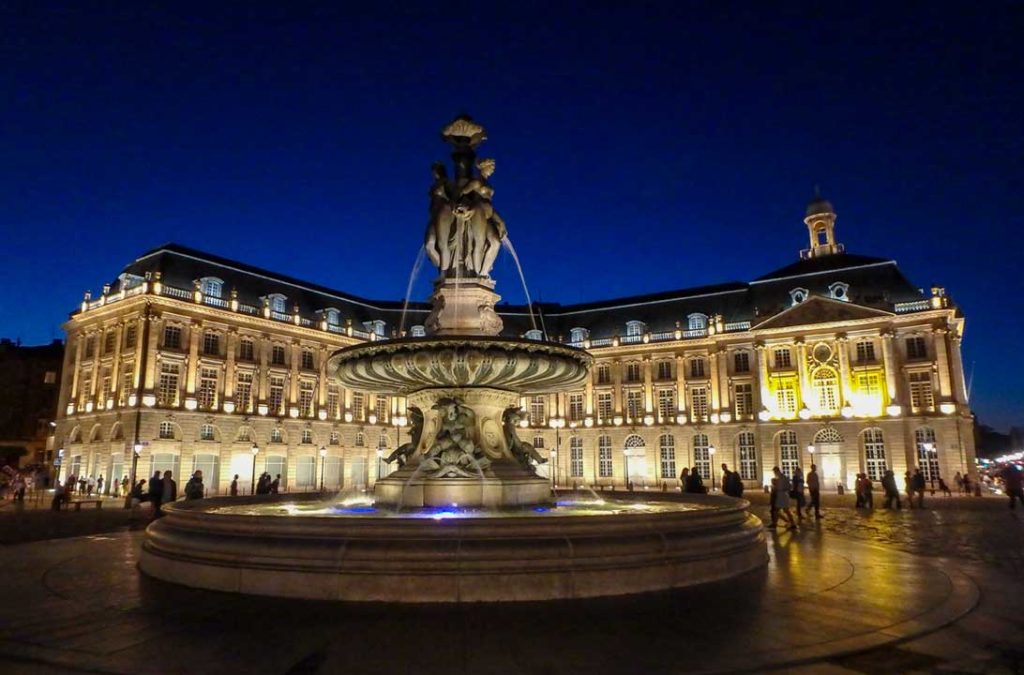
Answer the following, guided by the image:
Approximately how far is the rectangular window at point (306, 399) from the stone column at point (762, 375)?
34.5 metres

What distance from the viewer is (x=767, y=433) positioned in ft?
169

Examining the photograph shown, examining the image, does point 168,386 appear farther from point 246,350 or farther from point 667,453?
point 667,453

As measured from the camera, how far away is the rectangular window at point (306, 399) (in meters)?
52.0

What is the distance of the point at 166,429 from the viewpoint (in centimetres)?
4334

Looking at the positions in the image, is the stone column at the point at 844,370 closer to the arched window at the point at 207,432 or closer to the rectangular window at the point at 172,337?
the arched window at the point at 207,432

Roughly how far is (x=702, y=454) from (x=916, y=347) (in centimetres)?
1737

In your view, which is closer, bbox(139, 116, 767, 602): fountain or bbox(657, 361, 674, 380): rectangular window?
bbox(139, 116, 767, 602): fountain

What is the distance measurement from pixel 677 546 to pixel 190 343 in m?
44.7

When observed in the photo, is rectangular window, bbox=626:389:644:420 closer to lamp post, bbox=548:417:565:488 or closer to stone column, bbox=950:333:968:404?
lamp post, bbox=548:417:565:488

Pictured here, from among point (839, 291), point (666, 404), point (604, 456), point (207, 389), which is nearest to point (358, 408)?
point (207, 389)

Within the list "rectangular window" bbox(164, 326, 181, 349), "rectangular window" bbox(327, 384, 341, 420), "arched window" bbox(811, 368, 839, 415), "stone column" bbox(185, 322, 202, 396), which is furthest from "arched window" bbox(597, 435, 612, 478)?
"rectangular window" bbox(164, 326, 181, 349)

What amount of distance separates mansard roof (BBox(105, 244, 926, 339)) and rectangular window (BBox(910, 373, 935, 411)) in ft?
17.4

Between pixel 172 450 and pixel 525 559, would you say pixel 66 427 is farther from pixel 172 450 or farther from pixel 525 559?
pixel 525 559

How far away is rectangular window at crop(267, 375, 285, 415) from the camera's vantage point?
50.2 m
